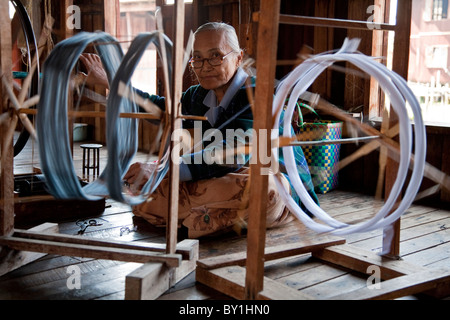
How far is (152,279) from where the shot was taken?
152cm

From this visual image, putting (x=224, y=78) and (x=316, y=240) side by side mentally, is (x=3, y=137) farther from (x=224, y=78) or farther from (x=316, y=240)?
(x=316, y=240)

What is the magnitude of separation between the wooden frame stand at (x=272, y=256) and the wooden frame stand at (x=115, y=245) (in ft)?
0.45

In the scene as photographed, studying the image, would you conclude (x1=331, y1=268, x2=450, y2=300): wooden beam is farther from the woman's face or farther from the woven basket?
the woven basket

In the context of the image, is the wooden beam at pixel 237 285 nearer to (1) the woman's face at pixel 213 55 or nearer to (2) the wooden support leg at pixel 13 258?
(2) the wooden support leg at pixel 13 258

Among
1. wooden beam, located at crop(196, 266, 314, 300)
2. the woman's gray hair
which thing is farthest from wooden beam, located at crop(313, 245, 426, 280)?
the woman's gray hair

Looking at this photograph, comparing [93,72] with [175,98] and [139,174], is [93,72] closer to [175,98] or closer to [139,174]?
[139,174]

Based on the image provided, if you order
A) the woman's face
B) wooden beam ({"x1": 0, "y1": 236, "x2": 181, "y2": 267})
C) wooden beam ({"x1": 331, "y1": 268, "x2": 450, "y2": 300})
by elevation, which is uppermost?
the woman's face

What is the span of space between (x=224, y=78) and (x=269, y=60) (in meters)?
0.97

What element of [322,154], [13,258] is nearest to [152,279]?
[13,258]

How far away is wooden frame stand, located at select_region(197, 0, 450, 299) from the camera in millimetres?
1391

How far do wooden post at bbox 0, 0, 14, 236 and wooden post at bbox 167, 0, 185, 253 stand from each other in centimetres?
62

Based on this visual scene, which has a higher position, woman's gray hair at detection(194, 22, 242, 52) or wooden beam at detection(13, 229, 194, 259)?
woman's gray hair at detection(194, 22, 242, 52)

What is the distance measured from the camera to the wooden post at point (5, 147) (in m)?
1.73

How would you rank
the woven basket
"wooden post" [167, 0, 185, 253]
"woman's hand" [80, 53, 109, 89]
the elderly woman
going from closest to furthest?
"wooden post" [167, 0, 185, 253], "woman's hand" [80, 53, 109, 89], the elderly woman, the woven basket
